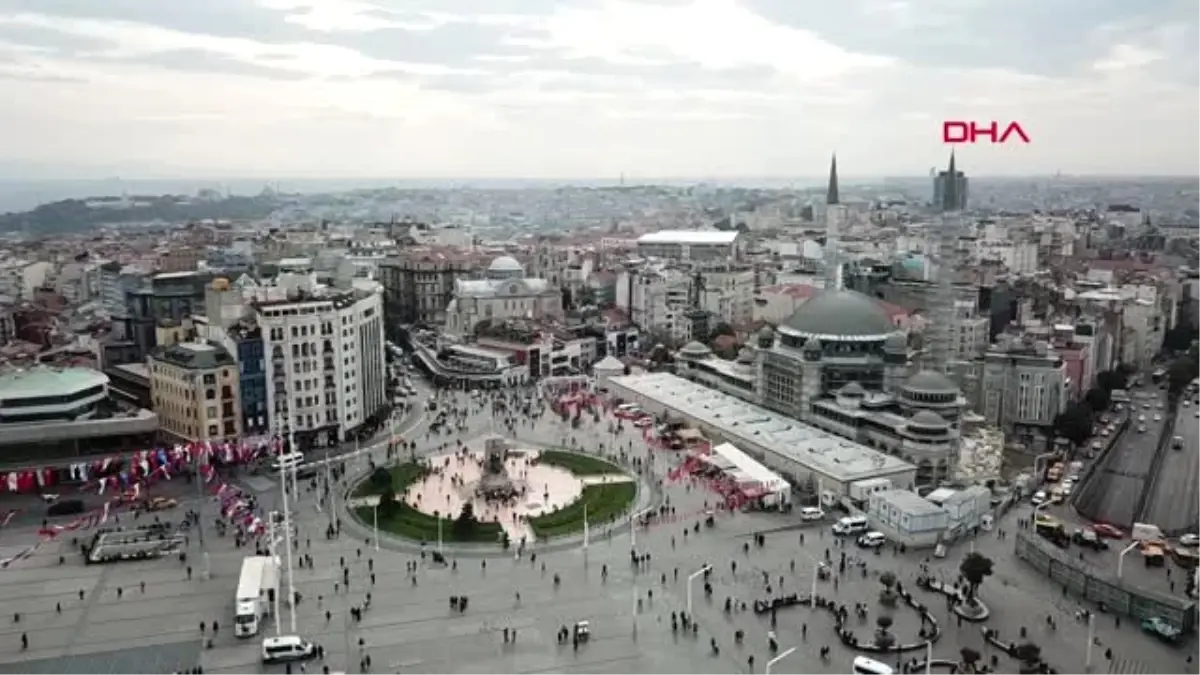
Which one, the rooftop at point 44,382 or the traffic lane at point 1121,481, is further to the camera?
the rooftop at point 44,382

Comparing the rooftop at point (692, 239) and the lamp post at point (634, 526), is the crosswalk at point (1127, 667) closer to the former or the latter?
the lamp post at point (634, 526)

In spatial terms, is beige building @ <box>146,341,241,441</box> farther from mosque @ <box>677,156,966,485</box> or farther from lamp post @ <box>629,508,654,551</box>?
mosque @ <box>677,156,966,485</box>

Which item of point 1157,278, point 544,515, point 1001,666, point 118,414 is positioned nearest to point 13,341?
point 118,414

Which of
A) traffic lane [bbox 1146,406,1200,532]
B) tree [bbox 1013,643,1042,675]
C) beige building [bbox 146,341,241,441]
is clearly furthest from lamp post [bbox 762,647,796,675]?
beige building [bbox 146,341,241,441]

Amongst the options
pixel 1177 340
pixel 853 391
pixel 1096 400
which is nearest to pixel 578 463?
pixel 853 391

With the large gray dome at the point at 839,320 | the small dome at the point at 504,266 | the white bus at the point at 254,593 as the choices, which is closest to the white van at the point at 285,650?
the white bus at the point at 254,593

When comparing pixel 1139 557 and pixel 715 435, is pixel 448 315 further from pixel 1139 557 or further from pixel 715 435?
pixel 1139 557

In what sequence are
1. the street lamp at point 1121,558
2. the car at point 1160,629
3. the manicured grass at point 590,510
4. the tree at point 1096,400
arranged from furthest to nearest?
the tree at point 1096,400, the manicured grass at point 590,510, the street lamp at point 1121,558, the car at point 1160,629
